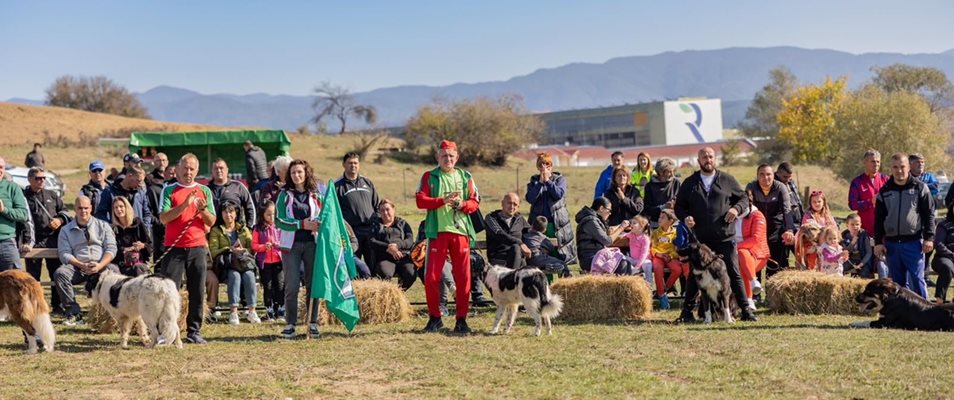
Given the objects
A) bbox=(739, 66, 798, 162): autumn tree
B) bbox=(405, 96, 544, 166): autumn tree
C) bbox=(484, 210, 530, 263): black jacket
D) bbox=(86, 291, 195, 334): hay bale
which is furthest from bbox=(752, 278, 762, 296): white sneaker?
bbox=(739, 66, 798, 162): autumn tree

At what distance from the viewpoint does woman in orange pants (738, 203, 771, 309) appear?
10.9m

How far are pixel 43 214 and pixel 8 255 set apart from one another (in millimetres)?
1601

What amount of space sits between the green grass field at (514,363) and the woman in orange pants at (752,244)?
531 millimetres

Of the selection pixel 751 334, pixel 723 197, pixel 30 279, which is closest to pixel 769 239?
pixel 723 197

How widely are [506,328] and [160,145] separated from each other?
2143cm

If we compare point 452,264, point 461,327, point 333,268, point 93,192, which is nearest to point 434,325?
point 461,327

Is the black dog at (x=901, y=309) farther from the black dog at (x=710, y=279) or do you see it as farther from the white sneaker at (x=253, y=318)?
the white sneaker at (x=253, y=318)

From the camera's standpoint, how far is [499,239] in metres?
11.7

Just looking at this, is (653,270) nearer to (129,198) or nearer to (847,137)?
(129,198)

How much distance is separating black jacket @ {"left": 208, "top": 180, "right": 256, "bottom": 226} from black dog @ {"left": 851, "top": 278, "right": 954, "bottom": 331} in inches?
259

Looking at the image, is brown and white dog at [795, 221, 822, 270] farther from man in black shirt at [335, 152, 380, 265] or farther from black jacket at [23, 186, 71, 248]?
black jacket at [23, 186, 71, 248]

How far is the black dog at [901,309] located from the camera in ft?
30.5

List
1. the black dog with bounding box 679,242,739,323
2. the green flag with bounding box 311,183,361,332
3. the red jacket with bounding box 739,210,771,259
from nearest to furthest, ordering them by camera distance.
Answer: the green flag with bounding box 311,183,361,332, the black dog with bounding box 679,242,739,323, the red jacket with bounding box 739,210,771,259

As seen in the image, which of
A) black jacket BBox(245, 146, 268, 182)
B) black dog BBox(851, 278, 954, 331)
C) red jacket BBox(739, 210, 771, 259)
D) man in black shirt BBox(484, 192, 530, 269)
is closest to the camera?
black dog BBox(851, 278, 954, 331)
